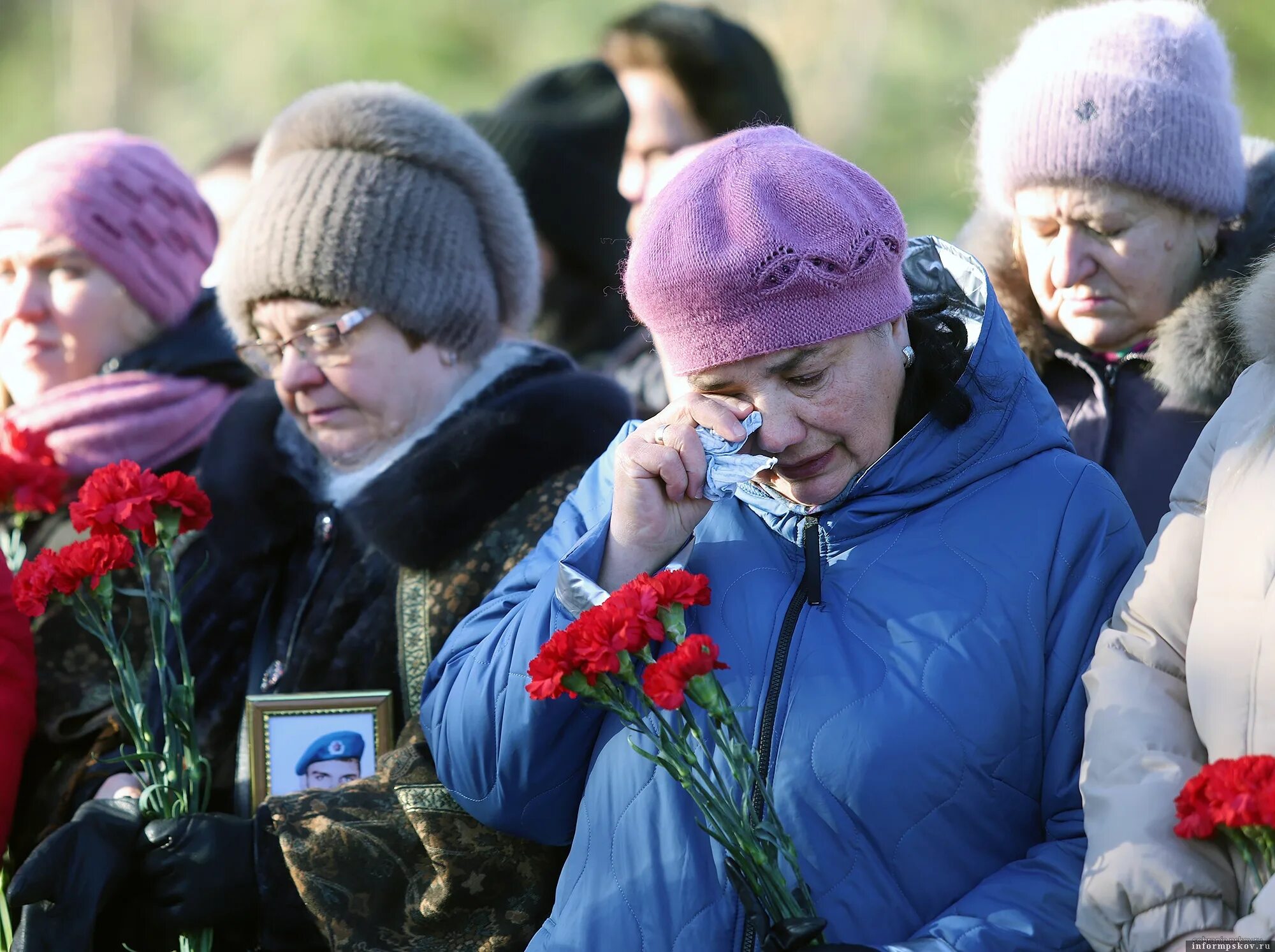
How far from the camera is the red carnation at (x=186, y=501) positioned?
2469mm

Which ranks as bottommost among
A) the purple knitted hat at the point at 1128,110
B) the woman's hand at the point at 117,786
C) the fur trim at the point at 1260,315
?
the woman's hand at the point at 117,786

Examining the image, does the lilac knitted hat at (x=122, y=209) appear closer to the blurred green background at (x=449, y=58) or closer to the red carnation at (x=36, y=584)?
the red carnation at (x=36, y=584)

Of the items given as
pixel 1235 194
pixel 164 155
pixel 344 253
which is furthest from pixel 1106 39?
pixel 164 155

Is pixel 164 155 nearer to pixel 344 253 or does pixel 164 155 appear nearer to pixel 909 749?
pixel 344 253

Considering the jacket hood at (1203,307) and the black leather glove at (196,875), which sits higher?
the jacket hood at (1203,307)

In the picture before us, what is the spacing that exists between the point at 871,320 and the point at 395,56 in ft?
42.6

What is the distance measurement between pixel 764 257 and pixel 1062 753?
746 millimetres

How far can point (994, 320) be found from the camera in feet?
7.27

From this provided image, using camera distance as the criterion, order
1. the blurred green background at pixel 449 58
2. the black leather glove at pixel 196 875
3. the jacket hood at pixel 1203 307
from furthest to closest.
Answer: the blurred green background at pixel 449 58 < the jacket hood at pixel 1203 307 < the black leather glove at pixel 196 875

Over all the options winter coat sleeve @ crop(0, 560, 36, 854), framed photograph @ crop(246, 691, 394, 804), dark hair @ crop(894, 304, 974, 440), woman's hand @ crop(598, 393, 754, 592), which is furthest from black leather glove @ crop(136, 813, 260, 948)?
dark hair @ crop(894, 304, 974, 440)

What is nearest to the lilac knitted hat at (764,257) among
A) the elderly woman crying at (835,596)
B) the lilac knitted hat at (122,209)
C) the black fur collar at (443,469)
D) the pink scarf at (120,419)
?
the elderly woman crying at (835,596)

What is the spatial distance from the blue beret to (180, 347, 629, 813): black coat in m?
0.13

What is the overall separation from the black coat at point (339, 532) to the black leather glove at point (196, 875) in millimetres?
312

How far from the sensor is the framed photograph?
2.70m
